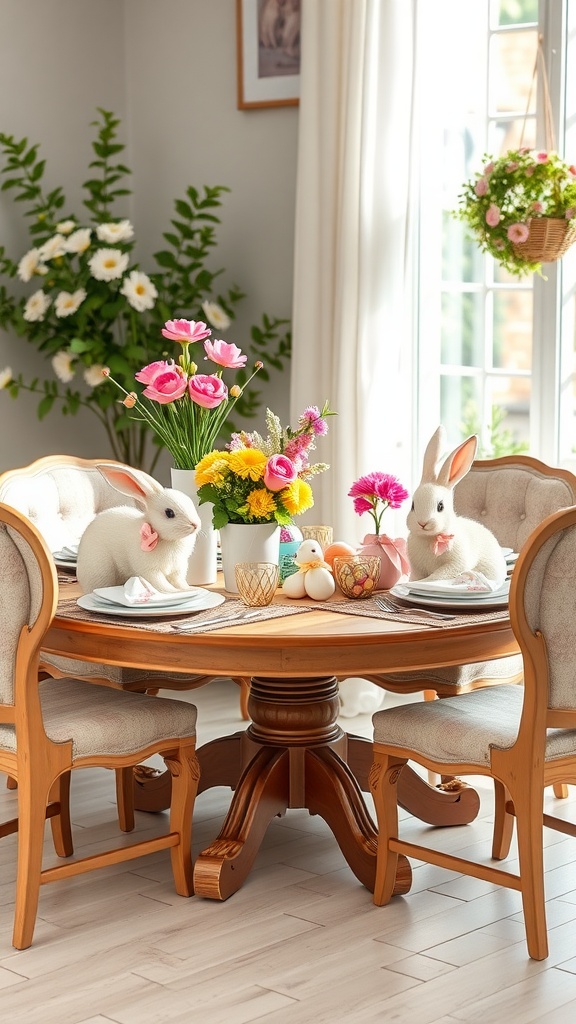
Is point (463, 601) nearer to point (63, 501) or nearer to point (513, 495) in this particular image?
point (513, 495)

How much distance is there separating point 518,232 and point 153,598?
1671 mm

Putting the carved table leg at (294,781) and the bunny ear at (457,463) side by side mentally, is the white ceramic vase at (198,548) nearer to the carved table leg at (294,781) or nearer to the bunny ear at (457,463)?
the carved table leg at (294,781)

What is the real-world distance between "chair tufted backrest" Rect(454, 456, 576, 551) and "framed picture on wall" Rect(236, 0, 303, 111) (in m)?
1.88

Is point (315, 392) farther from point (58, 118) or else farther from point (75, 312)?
point (58, 118)

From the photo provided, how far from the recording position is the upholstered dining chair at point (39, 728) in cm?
253

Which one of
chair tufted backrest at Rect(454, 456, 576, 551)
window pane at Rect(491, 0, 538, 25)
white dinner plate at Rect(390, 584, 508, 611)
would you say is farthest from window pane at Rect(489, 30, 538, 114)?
white dinner plate at Rect(390, 584, 508, 611)

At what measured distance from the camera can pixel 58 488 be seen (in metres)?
3.51

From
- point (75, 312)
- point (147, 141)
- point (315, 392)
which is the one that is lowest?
point (315, 392)

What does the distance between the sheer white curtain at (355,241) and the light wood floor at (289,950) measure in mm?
1556

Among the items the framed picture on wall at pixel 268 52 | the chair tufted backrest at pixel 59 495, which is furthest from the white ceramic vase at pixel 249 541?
the framed picture on wall at pixel 268 52

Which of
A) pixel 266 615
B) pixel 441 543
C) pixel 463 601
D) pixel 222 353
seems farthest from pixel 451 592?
pixel 222 353

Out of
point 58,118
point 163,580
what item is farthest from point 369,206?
point 163,580

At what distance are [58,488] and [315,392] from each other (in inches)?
48.6

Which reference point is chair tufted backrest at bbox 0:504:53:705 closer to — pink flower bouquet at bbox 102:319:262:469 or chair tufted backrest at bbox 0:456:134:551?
pink flower bouquet at bbox 102:319:262:469
